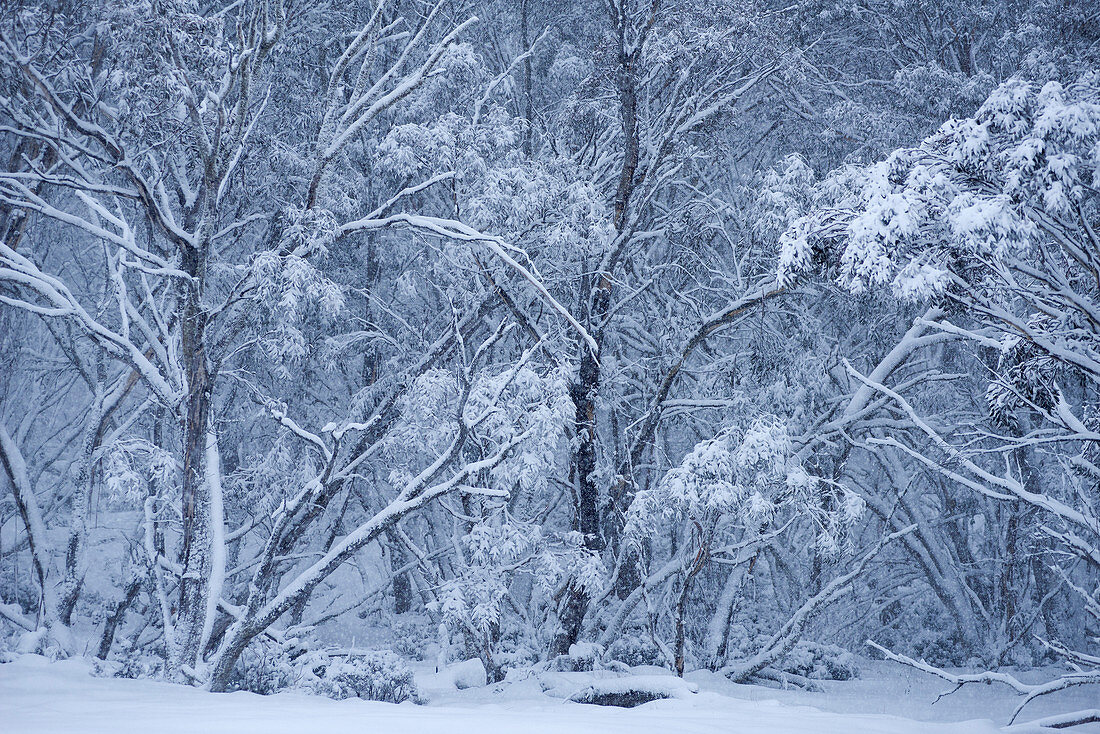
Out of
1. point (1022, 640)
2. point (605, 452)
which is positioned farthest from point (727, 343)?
point (1022, 640)

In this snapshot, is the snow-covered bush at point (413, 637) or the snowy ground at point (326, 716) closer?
the snowy ground at point (326, 716)

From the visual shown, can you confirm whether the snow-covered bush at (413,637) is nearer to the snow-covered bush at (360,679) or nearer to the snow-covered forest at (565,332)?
the snow-covered forest at (565,332)

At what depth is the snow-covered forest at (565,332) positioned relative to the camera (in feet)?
19.3

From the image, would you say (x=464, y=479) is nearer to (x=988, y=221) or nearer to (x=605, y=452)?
(x=605, y=452)

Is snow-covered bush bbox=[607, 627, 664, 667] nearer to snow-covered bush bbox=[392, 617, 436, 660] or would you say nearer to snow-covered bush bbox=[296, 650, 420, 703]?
snow-covered bush bbox=[392, 617, 436, 660]

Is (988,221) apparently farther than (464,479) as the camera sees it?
No

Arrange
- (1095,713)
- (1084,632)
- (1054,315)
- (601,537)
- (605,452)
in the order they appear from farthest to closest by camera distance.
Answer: (1084,632) → (605,452) → (601,537) → (1054,315) → (1095,713)

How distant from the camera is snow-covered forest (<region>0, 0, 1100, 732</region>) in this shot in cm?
588

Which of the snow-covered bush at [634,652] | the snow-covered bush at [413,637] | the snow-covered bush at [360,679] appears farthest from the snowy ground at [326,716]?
the snow-covered bush at [413,637]

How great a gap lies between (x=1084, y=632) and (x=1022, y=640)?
2.82 feet

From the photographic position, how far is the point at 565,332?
9.88 m

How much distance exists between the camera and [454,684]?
8.91 metres

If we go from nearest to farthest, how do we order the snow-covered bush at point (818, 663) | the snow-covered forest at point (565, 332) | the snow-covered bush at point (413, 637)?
the snow-covered forest at point (565, 332) → the snow-covered bush at point (818, 663) → the snow-covered bush at point (413, 637)

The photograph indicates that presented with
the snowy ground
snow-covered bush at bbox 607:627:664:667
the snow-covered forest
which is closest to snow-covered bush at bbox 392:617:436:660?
the snow-covered forest
